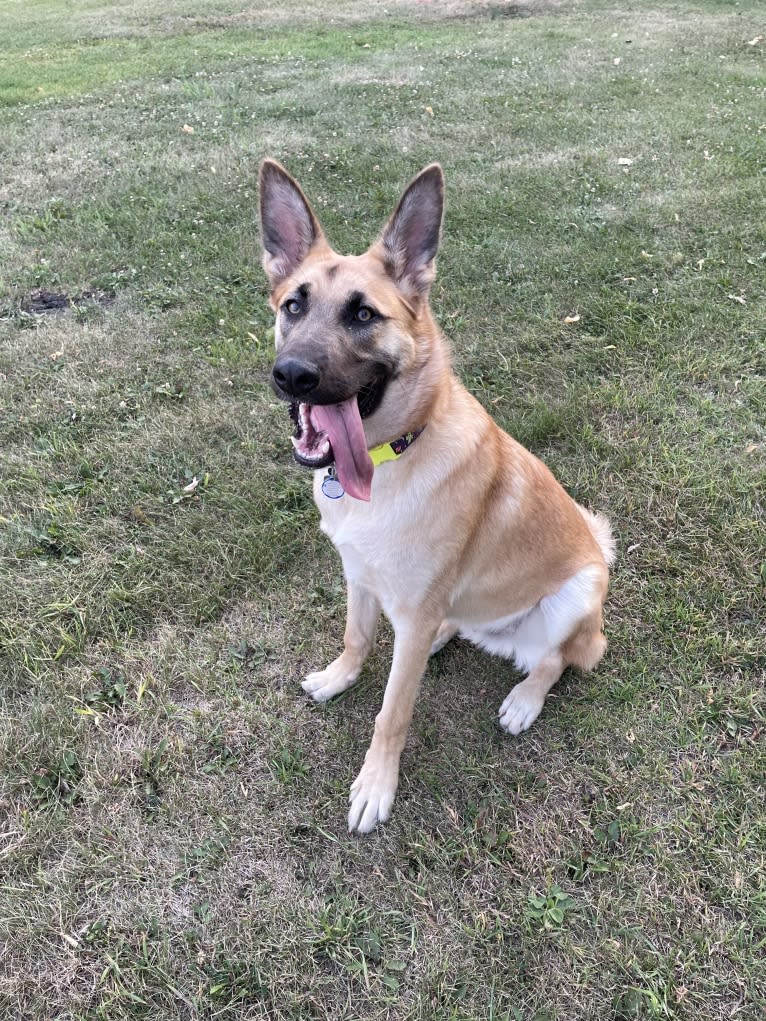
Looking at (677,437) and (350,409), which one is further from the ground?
(350,409)

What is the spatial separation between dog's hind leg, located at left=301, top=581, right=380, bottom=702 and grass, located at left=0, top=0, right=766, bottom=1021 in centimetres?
8

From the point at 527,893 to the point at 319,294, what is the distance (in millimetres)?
2366

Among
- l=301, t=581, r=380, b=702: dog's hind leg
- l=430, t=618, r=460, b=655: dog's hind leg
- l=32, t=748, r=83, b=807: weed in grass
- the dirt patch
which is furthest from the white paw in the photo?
the dirt patch

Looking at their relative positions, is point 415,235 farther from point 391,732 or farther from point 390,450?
point 391,732

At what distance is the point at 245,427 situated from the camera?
4.30 m

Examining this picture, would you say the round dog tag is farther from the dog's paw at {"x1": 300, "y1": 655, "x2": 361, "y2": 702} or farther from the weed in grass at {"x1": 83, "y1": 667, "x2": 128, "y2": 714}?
the weed in grass at {"x1": 83, "y1": 667, "x2": 128, "y2": 714}

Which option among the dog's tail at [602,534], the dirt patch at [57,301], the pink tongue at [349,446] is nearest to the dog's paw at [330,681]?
the pink tongue at [349,446]

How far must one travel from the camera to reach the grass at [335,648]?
2.18 m

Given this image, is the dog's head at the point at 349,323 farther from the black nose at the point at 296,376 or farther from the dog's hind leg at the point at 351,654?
the dog's hind leg at the point at 351,654

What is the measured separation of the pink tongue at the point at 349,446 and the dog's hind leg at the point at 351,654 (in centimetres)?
81

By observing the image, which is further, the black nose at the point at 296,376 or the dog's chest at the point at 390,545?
the dog's chest at the point at 390,545

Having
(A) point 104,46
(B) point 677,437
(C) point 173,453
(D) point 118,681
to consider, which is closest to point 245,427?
(C) point 173,453

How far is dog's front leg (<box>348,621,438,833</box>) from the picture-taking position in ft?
8.09

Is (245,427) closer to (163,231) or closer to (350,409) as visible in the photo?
(350,409)
